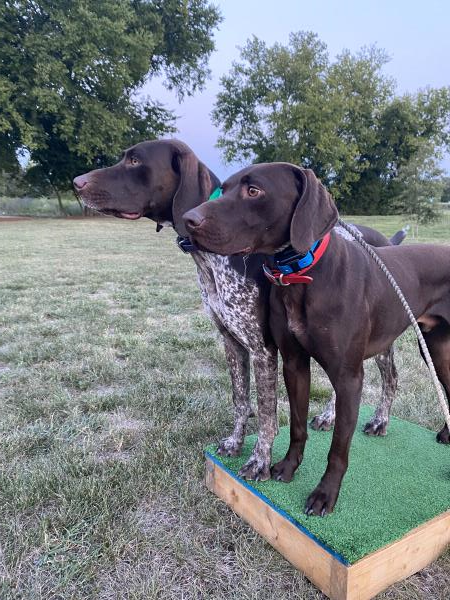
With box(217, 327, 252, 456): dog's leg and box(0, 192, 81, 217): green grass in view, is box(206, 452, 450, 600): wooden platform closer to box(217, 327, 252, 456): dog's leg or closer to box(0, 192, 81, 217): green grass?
box(217, 327, 252, 456): dog's leg

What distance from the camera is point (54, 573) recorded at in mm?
2111

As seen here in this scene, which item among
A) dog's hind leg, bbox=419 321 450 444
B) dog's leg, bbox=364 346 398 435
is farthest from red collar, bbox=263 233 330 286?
dog's leg, bbox=364 346 398 435

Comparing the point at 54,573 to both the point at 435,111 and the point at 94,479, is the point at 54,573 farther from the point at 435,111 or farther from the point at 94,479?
the point at 435,111

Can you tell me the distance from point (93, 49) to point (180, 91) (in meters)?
9.55

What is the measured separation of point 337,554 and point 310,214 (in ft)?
4.70

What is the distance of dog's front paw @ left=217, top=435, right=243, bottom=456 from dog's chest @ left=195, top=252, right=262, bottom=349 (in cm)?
66

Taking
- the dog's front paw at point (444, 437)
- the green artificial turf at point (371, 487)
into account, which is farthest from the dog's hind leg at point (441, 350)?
the green artificial turf at point (371, 487)

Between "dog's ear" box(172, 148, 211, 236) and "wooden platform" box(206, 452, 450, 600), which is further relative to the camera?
"dog's ear" box(172, 148, 211, 236)

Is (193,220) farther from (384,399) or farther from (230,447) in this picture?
(384,399)

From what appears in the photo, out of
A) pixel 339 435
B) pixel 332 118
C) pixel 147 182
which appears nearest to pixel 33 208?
pixel 332 118

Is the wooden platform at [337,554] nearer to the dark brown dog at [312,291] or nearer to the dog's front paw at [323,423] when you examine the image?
the dark brown dog at [312,291]

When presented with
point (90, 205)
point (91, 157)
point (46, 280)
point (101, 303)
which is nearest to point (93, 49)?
point (91, 157)

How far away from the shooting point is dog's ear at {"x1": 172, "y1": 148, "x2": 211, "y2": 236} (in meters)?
2.60

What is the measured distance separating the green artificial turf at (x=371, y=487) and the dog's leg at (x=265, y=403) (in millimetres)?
143
